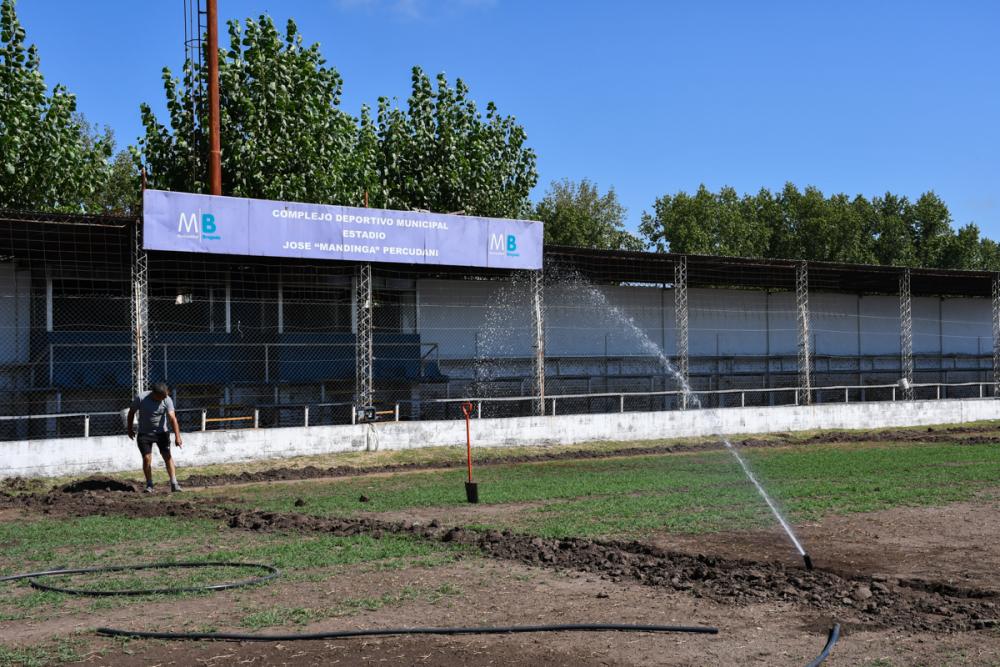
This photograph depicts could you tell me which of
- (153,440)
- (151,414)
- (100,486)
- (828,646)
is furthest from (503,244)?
(828,646)

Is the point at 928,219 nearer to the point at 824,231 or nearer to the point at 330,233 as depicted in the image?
the point at 824,231

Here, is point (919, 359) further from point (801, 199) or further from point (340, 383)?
point (801, 199)

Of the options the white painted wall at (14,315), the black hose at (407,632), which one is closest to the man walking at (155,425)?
the white painted wall at (14,315)

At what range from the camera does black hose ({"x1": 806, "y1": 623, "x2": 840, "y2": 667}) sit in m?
7.06

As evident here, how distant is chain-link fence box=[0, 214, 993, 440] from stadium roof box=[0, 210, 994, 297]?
109mm

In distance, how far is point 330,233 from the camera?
2533cm

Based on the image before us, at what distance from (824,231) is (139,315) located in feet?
195

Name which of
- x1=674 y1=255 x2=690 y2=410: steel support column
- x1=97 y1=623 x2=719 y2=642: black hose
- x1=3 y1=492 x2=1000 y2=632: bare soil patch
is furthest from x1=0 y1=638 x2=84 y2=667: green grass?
x1=674 y1=255 x2=690 y2=410: steel support column

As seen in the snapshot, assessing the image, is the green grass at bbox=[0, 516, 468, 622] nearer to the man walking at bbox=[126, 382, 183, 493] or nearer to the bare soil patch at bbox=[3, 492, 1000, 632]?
the bare soil patch at bbox=[3, 492, 1000, 632]

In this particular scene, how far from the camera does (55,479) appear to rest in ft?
67.5

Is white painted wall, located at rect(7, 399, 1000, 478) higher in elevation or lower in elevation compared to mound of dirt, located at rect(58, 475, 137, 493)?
higher

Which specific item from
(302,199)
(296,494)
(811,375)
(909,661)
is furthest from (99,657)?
(811,375)

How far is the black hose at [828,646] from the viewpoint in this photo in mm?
7059

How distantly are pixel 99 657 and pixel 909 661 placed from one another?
5570mm
